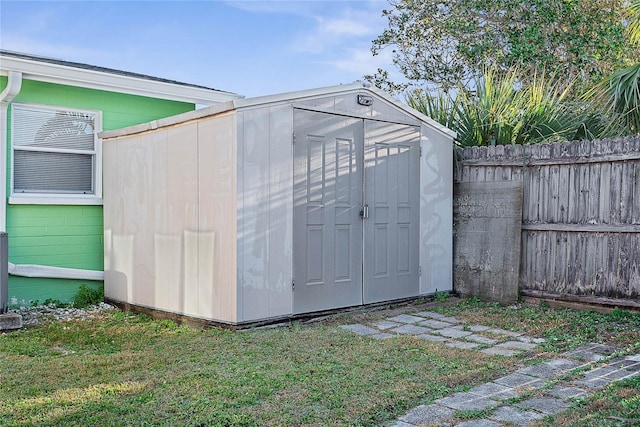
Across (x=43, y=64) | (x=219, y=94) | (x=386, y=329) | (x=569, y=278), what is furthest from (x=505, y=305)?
(x=43, y=64)

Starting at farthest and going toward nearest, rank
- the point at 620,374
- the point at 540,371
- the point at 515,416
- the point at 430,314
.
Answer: the point at 430,314
the point at 540,371
the point at 620,374
the point at 515,416

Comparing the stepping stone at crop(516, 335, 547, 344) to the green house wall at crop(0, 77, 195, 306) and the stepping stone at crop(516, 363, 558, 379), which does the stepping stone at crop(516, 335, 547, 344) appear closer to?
the stepping stone at crop(516, 363, 558, 379)

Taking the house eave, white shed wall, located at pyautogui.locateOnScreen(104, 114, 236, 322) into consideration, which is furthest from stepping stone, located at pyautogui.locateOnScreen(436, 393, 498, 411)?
the house eave

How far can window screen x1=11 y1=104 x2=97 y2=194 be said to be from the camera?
6.76 meters

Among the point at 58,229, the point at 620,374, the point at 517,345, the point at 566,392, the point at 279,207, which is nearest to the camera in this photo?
the point at 566,392

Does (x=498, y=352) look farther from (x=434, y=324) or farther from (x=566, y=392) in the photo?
(x=434, y=324)

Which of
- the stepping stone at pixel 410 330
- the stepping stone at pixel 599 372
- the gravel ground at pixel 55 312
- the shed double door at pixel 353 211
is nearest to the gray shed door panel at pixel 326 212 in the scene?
the shed double door at pixel 353 211

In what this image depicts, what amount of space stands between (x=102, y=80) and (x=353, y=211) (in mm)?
3546

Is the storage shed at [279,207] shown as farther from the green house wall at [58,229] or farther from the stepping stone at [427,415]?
the stepping stone at [427,415]

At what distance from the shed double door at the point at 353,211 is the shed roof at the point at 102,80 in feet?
8.87

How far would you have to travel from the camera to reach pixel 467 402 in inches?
133

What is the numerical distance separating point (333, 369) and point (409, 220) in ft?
10.2

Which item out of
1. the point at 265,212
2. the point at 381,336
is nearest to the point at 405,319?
the point at 381,336

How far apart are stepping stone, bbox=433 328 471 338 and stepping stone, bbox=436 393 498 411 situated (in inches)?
67.4
